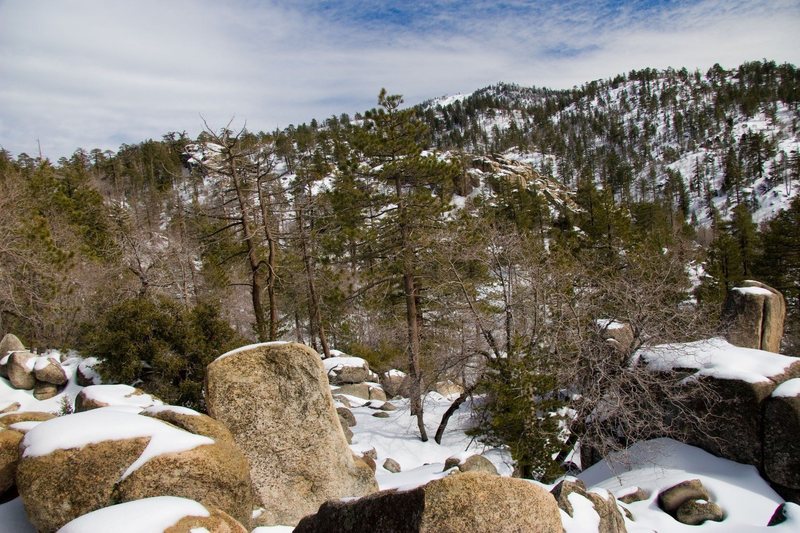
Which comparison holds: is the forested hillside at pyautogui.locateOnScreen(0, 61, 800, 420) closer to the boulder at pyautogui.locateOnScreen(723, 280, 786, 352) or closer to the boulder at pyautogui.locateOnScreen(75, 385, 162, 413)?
the boulder at pyautogui.locateOnScreen(723, 280, 786, 352)

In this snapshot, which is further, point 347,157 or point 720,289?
point 720,289

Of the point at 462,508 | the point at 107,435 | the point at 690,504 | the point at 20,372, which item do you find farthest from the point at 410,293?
the point at 462,508

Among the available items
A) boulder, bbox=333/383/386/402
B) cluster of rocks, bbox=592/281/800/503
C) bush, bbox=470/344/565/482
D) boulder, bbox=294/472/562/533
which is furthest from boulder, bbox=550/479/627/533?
boulder, bbox=333/383/386/402

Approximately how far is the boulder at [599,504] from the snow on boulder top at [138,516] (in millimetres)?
4245

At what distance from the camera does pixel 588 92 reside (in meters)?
177

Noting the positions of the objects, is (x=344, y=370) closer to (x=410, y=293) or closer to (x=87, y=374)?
(x=410, y=293)

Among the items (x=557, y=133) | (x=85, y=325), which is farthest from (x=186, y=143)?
(x=557, y=133)

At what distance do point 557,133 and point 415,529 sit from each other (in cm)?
15083

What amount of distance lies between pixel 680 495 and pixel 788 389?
11.1 feet

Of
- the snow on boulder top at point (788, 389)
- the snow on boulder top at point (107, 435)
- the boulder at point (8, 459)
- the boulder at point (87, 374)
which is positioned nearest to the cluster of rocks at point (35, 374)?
the boulder at point (87, 374)

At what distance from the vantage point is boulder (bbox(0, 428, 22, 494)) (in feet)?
16.4

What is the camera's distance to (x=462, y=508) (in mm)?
3553

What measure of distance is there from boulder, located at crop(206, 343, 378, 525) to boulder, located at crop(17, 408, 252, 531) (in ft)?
7.09

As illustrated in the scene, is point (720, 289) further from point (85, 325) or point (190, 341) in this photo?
A: point (85, 325)
